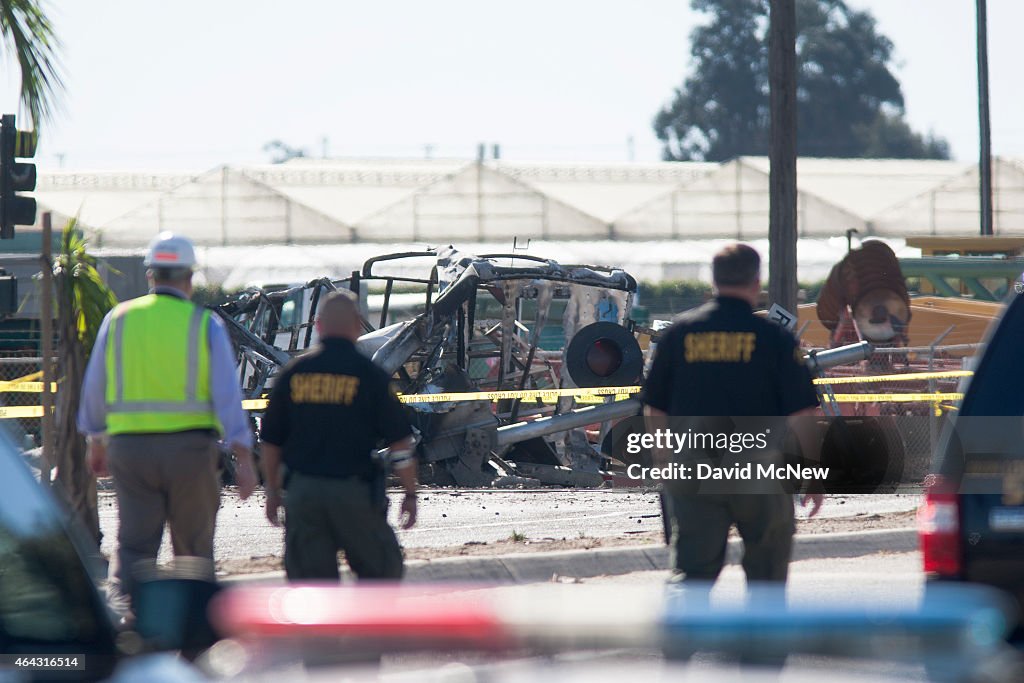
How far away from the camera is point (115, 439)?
247 inches

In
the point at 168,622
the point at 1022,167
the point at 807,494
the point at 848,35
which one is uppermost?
the point at 848,35

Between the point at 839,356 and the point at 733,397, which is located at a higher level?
the point at 733,397

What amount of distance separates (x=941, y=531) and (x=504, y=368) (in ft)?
33.6

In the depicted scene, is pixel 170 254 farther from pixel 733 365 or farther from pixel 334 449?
pixel 733 365

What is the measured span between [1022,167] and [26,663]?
1893 inches

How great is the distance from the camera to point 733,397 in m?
5.81

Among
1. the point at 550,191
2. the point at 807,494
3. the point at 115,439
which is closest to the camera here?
the point at 115,439

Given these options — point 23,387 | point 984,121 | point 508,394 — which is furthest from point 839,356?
point 984,121

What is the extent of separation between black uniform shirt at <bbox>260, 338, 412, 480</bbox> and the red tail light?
2.13 m

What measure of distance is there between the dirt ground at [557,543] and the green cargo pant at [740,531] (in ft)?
10.5

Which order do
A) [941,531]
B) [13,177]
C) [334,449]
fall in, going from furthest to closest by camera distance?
[13,177] → [334,449] → [941,531]

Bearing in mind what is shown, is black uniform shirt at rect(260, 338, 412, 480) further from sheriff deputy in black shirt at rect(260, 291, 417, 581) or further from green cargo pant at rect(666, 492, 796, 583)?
green cargo pant at rect(666, 492, 796, 583)

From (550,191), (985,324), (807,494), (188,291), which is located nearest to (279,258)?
(550,191)

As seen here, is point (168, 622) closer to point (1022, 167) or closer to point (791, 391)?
point (791, 391)
